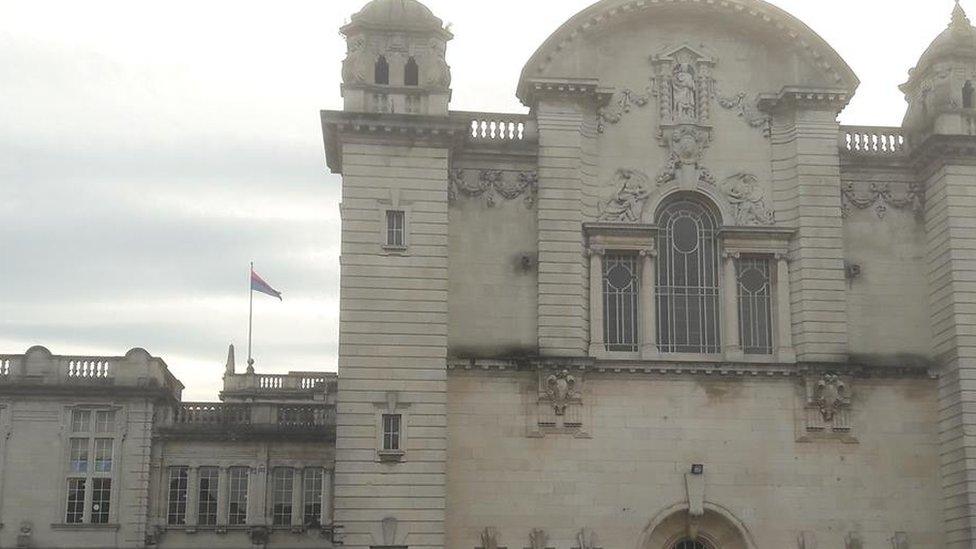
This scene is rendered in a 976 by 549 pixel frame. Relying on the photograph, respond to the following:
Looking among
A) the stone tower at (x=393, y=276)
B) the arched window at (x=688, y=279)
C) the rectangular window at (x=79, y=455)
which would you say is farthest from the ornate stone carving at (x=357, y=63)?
the rectangular window at (x=79, y=455)

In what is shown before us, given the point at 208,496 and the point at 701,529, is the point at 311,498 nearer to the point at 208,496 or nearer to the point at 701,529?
the point at 208,496

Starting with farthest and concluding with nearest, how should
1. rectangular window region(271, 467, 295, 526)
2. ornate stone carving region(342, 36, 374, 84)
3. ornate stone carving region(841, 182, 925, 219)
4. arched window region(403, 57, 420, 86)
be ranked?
rectangular window region(271, 467, 295, 526), ornate stone carving region(841, 182, 925, 219), arched window region(403, 57, 420, 86), ornate stone carving region(342, 36, 374, 84)

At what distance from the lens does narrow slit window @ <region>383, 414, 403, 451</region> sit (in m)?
35.0

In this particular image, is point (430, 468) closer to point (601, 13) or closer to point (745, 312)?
point (745, 312)

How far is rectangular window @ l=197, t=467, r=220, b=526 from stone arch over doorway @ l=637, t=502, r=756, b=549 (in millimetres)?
17331

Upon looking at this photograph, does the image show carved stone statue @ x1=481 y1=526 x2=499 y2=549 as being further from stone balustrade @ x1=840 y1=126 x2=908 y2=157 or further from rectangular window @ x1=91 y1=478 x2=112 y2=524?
rectangular window @ x1=91 y1=478 x2=112 y2=524

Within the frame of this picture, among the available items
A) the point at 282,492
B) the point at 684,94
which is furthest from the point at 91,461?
the point at 684,94

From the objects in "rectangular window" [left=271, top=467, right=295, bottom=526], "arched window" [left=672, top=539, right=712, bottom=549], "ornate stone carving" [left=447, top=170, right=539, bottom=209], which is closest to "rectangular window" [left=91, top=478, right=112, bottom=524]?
"rectangular window" [left=271, top=467, right=295, bottom=526]

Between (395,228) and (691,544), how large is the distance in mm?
10590

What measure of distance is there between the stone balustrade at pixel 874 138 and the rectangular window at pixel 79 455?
25.4 metres

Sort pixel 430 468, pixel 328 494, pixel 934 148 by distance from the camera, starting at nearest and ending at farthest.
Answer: pixel 430 468
pixel 934 148
pixel 328 494

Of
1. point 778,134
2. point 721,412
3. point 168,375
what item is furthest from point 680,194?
point 168,375

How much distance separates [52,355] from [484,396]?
18.5 metres

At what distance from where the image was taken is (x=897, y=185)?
128ft
